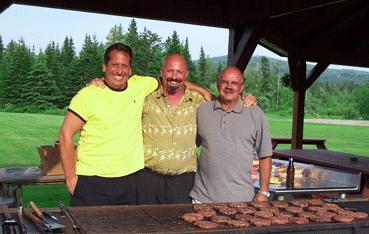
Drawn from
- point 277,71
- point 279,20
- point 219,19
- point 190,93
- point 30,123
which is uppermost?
point 277,71

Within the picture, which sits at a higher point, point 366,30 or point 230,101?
point 366,30

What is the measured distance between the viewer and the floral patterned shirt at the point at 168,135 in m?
2.52

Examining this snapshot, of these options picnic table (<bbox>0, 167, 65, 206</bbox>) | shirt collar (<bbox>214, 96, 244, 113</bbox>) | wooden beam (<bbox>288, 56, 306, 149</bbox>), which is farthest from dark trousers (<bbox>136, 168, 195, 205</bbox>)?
wooden beam (<bbox>288, 56, 306, 149</bbox>)

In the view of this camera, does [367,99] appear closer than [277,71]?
Yes

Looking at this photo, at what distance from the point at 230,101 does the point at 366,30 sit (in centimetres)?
527

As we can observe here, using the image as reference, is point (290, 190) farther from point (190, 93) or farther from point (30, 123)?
point (30, 123)

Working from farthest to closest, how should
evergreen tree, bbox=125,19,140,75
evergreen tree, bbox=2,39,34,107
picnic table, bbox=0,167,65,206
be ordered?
evergreen tree, bbox=125,19,140,75, evergreen tree, bbox=2,39,34,107, picnic table, bbox=0,167,65,206

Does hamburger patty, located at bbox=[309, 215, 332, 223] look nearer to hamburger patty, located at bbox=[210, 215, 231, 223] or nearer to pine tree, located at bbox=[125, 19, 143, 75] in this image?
hamburger patty, located at bbox=[210, 215, 231, 223]

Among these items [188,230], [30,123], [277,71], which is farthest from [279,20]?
[277,71]

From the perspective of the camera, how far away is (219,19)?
4.15 meters

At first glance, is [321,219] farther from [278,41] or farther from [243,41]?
[278,41]

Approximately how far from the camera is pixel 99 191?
240 cm

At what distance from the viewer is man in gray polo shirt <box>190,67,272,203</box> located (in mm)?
2463

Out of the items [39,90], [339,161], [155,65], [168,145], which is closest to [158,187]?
[168,145]
